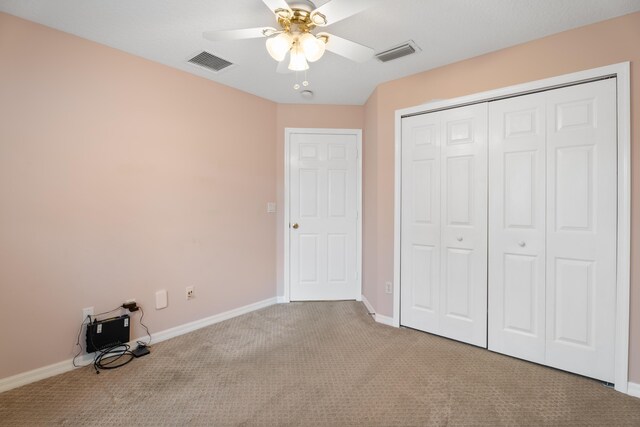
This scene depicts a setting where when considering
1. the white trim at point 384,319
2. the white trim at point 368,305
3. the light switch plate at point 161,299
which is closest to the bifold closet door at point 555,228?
the white trim at point 384,319

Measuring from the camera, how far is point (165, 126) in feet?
8.84

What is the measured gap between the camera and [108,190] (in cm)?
237

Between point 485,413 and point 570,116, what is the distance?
6.65ft

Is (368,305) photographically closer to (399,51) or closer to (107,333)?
(107,333)

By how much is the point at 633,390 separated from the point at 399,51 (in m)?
2.79

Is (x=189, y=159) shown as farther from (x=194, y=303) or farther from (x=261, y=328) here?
(x=261, y=328)

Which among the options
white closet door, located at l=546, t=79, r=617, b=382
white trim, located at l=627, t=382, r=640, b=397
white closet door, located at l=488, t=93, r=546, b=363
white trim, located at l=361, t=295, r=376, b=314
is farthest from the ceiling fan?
white trim, located at l=627, t=382, r=640, b=397

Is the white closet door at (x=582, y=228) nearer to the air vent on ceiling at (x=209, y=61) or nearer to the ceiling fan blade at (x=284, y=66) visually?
the ceiling fan blade at (x=284, y=66)

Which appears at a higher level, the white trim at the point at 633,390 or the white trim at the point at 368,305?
the white trim at the point at 368,305


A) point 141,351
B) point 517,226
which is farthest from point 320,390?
point 517,226

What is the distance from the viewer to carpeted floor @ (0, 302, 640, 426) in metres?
1.71

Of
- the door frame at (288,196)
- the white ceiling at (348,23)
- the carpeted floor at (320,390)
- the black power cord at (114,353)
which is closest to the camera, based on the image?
the carpeted floor at (320,390)

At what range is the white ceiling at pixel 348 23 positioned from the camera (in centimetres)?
185

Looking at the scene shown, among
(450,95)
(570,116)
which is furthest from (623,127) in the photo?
(450,95)
